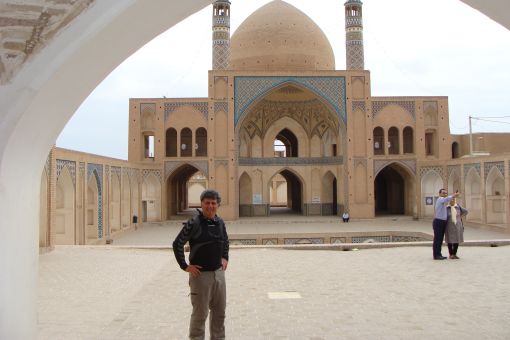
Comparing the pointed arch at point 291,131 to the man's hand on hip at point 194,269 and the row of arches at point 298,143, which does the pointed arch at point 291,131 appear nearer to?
the row of arches at point 298,143

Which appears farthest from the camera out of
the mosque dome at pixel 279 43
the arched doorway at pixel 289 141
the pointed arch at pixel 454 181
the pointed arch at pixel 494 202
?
the arched doorway at pixel 289 141

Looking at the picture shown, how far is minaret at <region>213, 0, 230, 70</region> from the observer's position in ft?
65.1

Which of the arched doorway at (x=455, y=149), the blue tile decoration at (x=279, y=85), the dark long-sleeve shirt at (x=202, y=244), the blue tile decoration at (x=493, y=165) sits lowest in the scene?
the dark long-sleeve shirt at (x=202, y=244)

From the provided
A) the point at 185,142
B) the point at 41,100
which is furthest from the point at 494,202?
the point at 41,100

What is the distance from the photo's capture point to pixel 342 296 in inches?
171

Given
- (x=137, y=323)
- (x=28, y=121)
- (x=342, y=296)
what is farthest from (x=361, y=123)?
(x=28, y=121)

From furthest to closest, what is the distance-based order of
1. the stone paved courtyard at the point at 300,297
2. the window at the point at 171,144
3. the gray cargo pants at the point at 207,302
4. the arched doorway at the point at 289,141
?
1. the arched doorway at the point at 289,141
2. the window at the point at 171,144
3. the stone paved courtyard at the point at 300,297
4. the gray cargo pants at the point at 207,302

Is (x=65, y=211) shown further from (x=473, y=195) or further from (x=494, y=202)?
(x=473, y=195)

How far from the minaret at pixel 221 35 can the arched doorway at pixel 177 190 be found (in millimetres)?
4460

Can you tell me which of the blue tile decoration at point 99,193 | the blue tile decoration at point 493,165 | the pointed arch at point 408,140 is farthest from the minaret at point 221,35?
the blue tile decoration at point 493,165

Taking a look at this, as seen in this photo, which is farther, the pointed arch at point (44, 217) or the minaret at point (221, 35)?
the minaret at point (221, 35)

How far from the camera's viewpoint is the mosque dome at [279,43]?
19969 mm

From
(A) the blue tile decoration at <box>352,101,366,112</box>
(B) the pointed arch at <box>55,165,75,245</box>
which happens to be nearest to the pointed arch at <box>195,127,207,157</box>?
(A) the blue tile decoration at <box>352,101,366,112</box>

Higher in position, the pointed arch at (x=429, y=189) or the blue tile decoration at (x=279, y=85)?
the blue tile decoration at (x=279, y=85)
